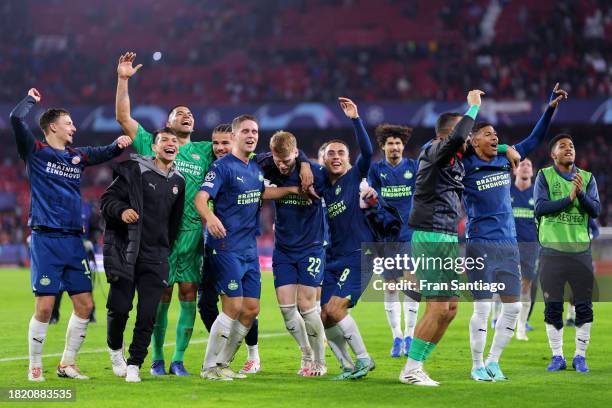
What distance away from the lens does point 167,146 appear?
840 cm

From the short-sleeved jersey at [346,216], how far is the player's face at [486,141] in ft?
3.49

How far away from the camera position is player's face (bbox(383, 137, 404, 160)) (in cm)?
1034

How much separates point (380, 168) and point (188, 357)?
2.98 m

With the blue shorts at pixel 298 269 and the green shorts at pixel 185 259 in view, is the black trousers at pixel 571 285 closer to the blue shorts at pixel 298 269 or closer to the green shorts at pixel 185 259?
the blue shorts at pixel 298 269

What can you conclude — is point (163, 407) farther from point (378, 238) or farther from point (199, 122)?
point (199, 122)

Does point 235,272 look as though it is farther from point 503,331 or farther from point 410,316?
point 410,316

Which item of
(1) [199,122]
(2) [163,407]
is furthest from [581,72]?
(2) [163,407]

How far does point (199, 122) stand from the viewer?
34.4m

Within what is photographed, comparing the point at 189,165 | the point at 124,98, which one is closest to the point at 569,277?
the point at 189,165

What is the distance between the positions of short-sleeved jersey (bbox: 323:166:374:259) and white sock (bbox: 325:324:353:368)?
652 mm

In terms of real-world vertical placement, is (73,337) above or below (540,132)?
below

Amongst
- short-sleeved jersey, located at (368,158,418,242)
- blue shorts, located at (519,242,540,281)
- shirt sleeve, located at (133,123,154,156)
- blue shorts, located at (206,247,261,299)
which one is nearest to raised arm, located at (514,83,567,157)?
short-sleeved jersey, located at (368,158,418,242)

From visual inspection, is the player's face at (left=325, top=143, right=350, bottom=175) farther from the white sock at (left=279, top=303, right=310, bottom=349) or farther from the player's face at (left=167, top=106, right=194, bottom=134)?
the player's face at (left=167, top=106, right=194, bottom=134)

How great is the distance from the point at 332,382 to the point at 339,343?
40 cm
